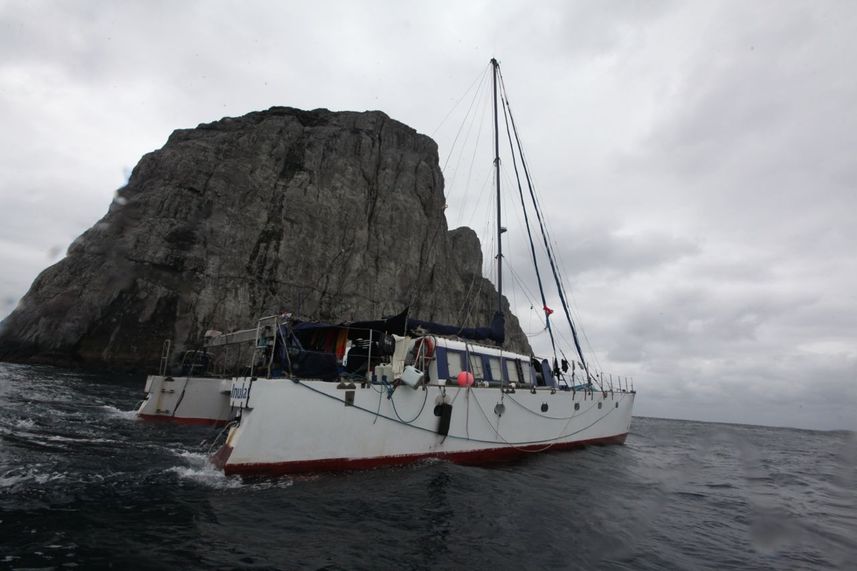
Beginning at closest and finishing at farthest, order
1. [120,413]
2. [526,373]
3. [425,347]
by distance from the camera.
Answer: [425,347] → [120,413] → [526,373]

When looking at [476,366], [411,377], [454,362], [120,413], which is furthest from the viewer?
[120,413]

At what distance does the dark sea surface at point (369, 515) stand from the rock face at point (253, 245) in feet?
78.5

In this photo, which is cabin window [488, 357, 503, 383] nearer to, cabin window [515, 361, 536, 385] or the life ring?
cabin window [515, 361, 536, 385]

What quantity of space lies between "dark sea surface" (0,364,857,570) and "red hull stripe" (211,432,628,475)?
0.25 meters

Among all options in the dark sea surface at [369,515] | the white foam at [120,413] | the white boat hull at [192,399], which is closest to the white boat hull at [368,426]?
the dark sea surface at [369,515]

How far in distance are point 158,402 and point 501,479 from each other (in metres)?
12.5

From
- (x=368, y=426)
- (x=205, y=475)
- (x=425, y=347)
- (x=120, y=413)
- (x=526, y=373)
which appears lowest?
(x=120, y=413)

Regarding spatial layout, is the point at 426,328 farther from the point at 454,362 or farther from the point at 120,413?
the point at 120,413

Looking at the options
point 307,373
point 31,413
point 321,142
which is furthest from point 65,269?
point 307,373

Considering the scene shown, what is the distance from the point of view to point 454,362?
1319 cm

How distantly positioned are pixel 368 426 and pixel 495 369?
5.67 meters

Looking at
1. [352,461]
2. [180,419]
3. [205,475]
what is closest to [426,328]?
[352,461]

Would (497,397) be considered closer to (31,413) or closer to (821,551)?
(821,551)

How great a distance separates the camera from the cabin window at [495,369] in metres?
14.4
